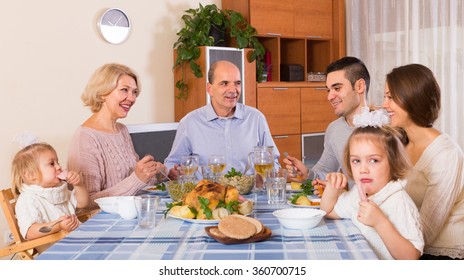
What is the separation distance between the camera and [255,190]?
2.01 meters

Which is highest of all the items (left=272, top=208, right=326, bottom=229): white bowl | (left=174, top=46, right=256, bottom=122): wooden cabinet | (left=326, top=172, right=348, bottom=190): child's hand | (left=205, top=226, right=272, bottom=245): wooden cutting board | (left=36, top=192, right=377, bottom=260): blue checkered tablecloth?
(left=174, top=46, right=256, bottom=122): wooden cabinet

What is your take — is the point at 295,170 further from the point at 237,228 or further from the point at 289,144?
the point at 289,144

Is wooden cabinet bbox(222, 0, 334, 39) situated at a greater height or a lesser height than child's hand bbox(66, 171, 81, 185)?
greater

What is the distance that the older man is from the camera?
2738mm

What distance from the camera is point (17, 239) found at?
1883 millimetres

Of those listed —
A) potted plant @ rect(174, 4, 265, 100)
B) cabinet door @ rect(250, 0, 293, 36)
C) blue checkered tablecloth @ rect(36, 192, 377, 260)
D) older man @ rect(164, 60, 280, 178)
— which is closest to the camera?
blue checkered tablecloth @ rect(36, 192, 377, 260)

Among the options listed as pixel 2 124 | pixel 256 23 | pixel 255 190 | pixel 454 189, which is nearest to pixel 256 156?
pixel 255 190

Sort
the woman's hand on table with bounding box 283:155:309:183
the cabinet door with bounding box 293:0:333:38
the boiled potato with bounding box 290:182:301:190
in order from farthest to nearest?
the cabinet door with bounding box 293:0:333:38 → the woman's hand on table with bounding box 283:155:309:183 → the boiled potato with bounding box 290:182:301:190

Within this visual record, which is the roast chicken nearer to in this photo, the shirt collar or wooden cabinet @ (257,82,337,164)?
the shirt collar

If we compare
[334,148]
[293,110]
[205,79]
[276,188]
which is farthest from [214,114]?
[293,110]

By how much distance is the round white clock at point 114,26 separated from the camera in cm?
370

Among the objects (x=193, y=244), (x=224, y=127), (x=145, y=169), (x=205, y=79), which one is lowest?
(x=193, y=244)

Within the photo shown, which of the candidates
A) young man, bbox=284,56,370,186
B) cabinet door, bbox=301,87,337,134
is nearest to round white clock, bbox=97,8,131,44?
cabinet door, bbox=301,87,337,134

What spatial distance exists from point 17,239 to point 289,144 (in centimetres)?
283
